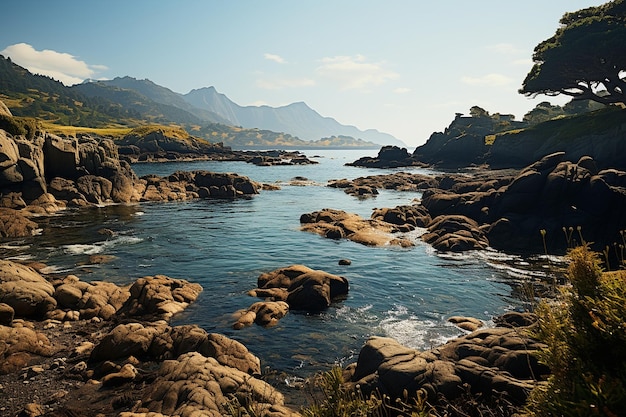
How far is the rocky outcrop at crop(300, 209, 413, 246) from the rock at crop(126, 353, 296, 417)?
25.2m

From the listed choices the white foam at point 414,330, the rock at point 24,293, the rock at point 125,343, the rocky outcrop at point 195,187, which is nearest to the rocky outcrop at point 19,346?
the rock at point 125,343

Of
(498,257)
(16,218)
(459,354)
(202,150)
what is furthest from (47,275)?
(202,150)

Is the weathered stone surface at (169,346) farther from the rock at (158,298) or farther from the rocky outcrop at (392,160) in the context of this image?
the rocky outcrop at (392,160)

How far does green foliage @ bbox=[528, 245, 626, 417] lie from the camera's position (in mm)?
3623

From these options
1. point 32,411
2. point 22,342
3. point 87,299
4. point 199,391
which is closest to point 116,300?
point 87,299

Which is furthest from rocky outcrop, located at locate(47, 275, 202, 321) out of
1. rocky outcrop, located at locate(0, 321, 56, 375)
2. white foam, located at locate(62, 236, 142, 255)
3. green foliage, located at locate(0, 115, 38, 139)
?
green foliage, located at locate(0, 115, 38, 139)

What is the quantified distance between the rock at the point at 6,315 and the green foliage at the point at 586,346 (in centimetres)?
2011

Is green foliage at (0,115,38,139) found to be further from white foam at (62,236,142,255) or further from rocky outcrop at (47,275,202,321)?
rocky outcrop at (47,275,202,321)

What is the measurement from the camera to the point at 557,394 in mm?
4125

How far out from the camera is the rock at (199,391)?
1026 cm

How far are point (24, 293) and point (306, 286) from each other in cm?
1406

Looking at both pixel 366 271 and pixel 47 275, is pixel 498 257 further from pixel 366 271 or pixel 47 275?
pixel 47 275

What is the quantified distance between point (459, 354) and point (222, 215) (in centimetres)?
4103

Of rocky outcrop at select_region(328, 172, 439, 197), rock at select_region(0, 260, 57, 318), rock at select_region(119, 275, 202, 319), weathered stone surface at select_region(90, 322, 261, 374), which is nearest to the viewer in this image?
weathered stone surface at select_region(90, 322, 261, 374)
